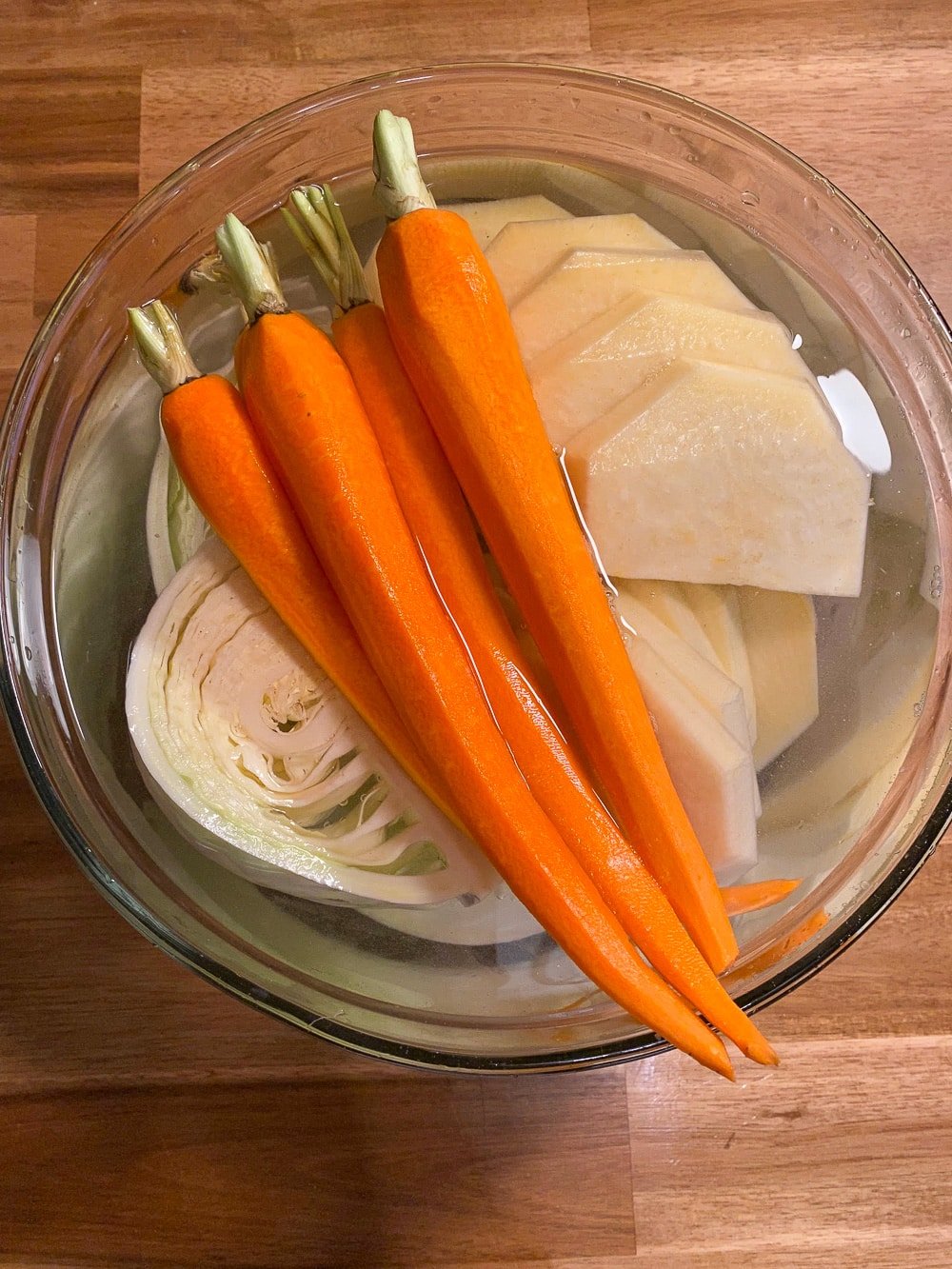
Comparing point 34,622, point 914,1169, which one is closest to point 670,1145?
point 914,1169

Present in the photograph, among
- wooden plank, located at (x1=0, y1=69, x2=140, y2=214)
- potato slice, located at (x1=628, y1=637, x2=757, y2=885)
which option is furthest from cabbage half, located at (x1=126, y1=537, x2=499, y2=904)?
wooden plank, located at (x1=0, y1=69, x2=140, y2=214)

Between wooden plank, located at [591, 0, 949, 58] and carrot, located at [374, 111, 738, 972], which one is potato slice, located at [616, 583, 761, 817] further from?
wooden plank, located at [591, 0, 949, 58]

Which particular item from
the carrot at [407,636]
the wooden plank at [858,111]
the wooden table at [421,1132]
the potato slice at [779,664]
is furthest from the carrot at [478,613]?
the wooden plank at [858,111]

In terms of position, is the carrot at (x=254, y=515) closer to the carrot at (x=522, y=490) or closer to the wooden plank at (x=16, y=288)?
the carrot at (x=522, y=490)

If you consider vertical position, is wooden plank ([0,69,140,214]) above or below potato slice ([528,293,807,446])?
above

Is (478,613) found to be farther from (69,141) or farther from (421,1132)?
(69,141)

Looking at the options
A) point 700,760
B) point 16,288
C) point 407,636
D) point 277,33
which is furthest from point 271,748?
point 277,33
